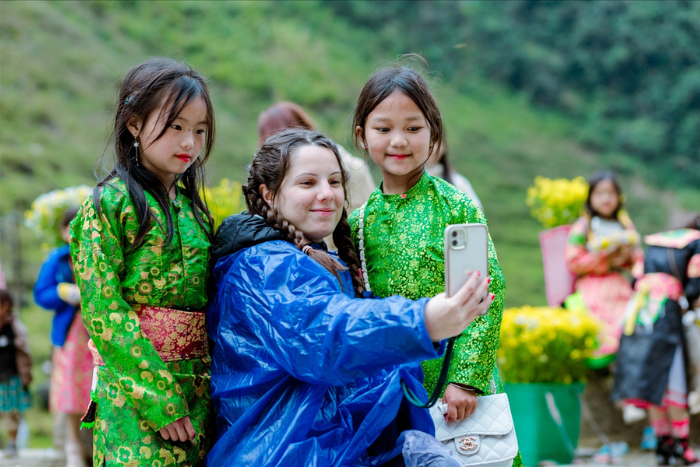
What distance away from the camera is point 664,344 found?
13.6 feet

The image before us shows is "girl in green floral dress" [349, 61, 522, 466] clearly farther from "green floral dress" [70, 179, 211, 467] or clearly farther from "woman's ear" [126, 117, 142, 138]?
"woman's ear" [126, 117, 142, 138]

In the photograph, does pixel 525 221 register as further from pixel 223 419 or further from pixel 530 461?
pixel 223 419

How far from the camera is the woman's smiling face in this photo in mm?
1724

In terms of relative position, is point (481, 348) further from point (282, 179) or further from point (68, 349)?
point (68, 349)

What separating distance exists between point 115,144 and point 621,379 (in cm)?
335

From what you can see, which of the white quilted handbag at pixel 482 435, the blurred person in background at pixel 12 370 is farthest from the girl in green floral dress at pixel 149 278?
the blurred person in background at pixel 12 370

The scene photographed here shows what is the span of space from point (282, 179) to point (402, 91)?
0.45 m

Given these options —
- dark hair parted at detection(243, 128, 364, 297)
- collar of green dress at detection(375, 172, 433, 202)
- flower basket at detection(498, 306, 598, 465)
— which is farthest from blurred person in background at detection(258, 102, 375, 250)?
flower basket at detection(498, 306, 598, 465)

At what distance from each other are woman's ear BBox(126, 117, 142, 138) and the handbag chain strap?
0.67m

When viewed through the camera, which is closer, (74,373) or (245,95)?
(74,373)

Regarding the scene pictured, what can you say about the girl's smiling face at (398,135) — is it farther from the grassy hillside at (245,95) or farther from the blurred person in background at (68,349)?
the grassy hillside at (245,95)

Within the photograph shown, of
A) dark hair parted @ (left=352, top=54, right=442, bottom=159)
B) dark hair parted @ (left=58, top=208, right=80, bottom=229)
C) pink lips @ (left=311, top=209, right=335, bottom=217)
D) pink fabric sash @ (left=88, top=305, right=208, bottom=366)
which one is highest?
dark hair parted @ (left=352, top=54, right=442, bottom=159)

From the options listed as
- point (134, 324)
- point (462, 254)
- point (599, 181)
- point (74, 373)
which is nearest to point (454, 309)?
point (462, 254)

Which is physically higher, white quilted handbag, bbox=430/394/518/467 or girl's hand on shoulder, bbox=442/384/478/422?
girl's hand on shoulder, bbox=442/384/478/422
